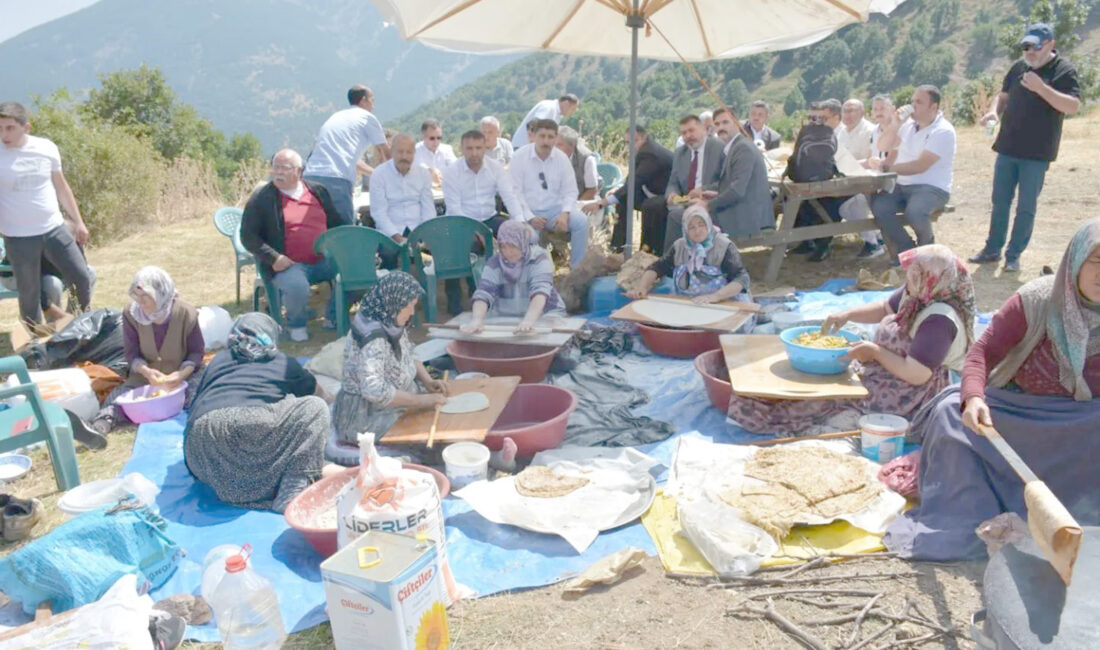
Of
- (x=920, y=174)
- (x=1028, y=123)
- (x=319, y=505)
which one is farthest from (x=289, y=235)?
(x=1028, y=123)

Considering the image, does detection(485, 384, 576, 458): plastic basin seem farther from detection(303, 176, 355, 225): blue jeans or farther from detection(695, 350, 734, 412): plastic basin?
detection(303, 176, 355, 225): blue jeans

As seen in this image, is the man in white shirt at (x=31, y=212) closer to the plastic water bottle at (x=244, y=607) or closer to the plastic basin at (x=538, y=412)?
the plastic basin at (x=538, y=412)

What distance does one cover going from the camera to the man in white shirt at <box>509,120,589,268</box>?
20.5ft

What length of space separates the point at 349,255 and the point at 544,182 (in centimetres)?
189

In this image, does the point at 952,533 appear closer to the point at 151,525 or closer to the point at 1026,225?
the point at 151,525

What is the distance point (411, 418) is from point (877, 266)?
5022 millimetres

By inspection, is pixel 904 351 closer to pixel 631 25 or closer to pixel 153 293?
pixel 631 25

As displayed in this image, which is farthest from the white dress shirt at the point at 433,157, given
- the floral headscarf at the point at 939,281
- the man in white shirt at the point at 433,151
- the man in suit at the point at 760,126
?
the floral headscarf at the point at 939,281

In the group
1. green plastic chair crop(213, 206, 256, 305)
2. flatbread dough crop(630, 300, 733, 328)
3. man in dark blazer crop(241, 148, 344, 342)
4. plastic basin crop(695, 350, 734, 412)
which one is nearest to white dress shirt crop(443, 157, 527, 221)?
man in dark blazer crop(241, 148, 344, 342)

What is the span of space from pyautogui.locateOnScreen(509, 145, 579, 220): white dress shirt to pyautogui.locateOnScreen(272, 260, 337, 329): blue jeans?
5.83 feet

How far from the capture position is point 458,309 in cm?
605

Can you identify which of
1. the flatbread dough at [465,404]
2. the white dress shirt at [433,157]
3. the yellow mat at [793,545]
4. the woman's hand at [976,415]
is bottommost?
the yellow mat at [793,545]

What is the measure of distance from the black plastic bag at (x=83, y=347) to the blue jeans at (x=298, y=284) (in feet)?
3.54

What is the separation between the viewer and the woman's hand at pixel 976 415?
8.05 feet
